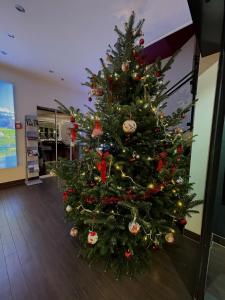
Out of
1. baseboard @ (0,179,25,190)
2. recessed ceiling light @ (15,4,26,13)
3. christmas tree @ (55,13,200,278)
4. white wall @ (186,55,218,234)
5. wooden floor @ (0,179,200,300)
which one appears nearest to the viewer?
wooden floor @ (0,179,200,300)

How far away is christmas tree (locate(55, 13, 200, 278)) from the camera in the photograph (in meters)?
1.39

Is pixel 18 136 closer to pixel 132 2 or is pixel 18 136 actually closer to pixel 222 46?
pixel 132 2

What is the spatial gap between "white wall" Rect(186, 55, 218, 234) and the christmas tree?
1.03ft

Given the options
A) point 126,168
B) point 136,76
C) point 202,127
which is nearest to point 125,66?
point 136,76

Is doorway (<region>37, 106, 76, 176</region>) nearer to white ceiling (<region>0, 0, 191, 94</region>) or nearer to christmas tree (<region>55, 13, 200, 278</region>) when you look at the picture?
white ceiling (<region>0, 0, 191, 94</region>)

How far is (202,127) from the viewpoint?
1.89 m

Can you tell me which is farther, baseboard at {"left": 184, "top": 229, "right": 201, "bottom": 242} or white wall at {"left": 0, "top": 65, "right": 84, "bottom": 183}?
white wall at {"left": 0, "top": 65, "right": 84, "bottom": 183}

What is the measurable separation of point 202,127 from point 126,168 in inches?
45.3

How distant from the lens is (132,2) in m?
1.83

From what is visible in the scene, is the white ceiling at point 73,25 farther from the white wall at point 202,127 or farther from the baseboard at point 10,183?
the baseboard at point 10,183

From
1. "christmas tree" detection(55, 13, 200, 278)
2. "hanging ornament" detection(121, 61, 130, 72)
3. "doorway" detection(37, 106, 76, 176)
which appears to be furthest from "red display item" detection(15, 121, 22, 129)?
"hanging ornament" detection(121, 61, 130, 72)

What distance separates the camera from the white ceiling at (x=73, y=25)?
6.17ft

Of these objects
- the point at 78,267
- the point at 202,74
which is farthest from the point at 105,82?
the point at 78,267

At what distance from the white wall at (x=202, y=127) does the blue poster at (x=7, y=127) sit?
4155mm
